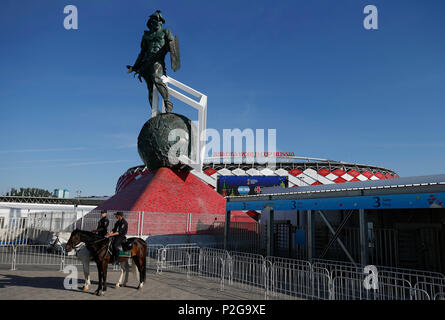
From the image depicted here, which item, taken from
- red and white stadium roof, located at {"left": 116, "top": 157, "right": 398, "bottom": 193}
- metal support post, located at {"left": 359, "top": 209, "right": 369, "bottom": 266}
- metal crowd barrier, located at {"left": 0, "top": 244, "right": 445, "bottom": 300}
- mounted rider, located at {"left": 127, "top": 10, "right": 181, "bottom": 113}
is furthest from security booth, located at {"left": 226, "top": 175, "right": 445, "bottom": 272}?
red and white stadium roof, located at {"left": 116, "top": 157, "right": 398, "bottom": 193}

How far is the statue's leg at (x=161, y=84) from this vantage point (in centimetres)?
2302

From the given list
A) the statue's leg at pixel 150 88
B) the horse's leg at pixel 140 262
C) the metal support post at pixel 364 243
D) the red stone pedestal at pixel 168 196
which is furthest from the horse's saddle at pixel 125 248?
the statue's leg at pixel 150 88

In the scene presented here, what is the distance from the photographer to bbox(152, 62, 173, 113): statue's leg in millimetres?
23016

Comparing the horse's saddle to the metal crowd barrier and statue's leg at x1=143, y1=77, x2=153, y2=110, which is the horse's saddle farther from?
statue's leg at x1=143, y1=77, x2=153, y2=110

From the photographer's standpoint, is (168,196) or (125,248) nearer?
(125,248)

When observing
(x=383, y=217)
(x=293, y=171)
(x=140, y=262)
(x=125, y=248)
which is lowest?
(x=140, y=262)

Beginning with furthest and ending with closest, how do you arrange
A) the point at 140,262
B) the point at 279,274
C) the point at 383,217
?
the point at 383,217, the point at 279,274, the point at 140,262

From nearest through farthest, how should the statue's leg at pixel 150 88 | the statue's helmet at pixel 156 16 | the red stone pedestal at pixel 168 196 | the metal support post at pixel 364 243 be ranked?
the metal support post at pixel 364 243
the red stone pedestal at pixel 168 196
the statue's helmet at pixel 156 16
the statue's leg at pixel 150 88

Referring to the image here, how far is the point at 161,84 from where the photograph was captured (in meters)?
23.4

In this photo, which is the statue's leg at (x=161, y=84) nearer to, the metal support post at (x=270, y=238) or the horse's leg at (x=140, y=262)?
the metal support post at (x=270, y=238)

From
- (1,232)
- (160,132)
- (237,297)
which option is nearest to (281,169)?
(160,132)

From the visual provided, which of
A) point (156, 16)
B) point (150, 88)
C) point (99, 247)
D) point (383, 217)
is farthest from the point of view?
point (150, 88)

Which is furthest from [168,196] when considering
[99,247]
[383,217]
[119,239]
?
[383,217]

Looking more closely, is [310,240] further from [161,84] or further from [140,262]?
[161,84]
